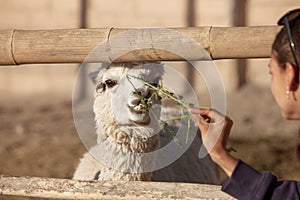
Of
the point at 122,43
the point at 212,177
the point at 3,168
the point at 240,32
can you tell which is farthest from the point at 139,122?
the point at 3,168

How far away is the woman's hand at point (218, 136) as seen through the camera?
1.85 metres

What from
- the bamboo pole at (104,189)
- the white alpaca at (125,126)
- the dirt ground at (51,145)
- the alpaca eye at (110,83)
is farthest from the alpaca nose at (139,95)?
the dirt ground at (51,145)

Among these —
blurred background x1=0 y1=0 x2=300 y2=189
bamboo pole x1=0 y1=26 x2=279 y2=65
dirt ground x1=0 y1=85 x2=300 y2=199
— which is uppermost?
bamboo pole x1=0 y1=26 x2=279 y2=65

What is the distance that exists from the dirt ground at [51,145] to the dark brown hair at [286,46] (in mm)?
3736

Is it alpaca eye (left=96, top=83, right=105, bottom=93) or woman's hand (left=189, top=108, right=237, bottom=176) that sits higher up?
woman's hand (left=189, top=108, right=237, bottom=176)

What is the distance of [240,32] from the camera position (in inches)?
100

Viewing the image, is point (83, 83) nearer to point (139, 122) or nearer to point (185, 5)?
point (185, 5)

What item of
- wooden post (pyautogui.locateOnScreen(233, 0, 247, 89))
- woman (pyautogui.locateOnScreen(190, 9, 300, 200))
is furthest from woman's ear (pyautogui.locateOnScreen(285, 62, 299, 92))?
wooden post (pyautogui.locateOnScreen(233, 0, 247, 89))

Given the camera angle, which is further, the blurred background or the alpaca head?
the blurred background

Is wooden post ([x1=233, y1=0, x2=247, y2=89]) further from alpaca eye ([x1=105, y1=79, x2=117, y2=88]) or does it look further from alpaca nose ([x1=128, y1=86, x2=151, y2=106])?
alpaca nose ([x1=128, y1=86, x2=151, y2=106])

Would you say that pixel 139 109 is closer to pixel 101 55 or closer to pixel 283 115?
pixel 101 55

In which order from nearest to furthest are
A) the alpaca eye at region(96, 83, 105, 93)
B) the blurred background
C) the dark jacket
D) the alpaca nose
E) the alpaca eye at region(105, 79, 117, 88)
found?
the dark jacket → the alpaca nose → the alpaca eye at region(105, 79, 117, 88) → the alpaca eye at region(96, 83, 105, 93) → the blurred background

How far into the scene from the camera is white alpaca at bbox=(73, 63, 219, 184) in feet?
10.1

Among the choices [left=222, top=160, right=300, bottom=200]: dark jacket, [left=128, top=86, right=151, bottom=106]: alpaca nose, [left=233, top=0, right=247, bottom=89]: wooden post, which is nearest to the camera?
[left=222, top=160, right=300, bottom=200]: dark jacket
